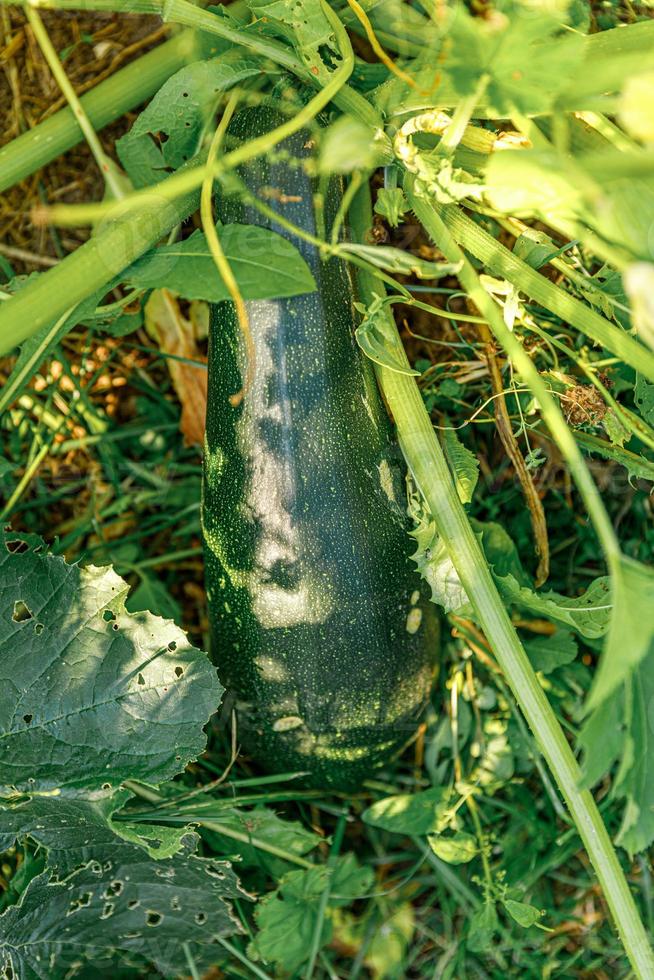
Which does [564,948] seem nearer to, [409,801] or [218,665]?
[409,801]

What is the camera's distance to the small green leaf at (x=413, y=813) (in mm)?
2086

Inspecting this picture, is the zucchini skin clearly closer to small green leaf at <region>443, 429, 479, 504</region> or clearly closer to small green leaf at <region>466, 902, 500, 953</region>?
small green leaf at <region>443, 429, 479, 504</region>

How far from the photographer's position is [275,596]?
182cm

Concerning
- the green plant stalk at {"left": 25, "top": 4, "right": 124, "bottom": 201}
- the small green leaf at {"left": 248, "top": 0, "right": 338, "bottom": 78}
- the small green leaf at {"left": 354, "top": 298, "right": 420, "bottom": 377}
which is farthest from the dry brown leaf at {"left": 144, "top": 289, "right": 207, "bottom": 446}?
the small green leaf at {"left": 248, "top": 0, "right": 338, "bottom": 78}

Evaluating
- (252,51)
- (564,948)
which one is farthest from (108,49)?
(564,948)

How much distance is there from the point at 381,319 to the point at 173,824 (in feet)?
3.71

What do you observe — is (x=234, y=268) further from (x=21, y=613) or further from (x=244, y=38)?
(x=21, y=613)

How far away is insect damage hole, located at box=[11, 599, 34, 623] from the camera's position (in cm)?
183

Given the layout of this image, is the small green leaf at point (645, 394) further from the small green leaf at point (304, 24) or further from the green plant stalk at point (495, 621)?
the small green leaf at point (304, 24)

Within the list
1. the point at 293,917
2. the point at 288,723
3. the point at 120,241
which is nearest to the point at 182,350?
the point at 120,241

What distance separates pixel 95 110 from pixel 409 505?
1020mm

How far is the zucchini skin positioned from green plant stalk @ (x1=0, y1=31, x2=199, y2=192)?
0.99ft

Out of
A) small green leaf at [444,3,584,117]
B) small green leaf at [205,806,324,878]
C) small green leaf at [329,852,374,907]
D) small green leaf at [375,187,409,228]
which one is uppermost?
small green leaf at [444,3,584,117]

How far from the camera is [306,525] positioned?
1.77 m
